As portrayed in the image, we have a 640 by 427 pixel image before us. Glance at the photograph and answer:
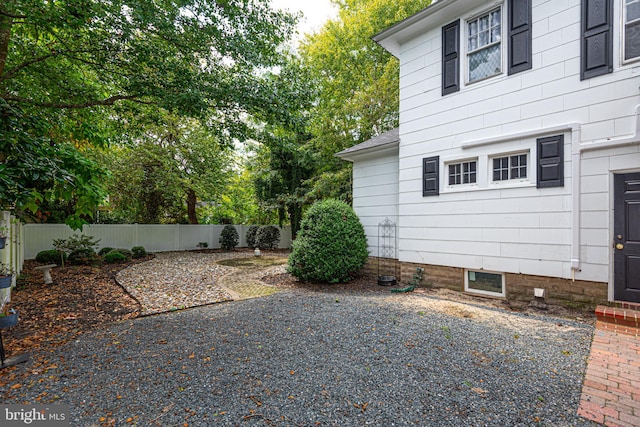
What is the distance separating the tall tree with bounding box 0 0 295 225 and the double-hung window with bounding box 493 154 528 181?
4.39 m

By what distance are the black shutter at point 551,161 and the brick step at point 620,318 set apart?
1953 mm

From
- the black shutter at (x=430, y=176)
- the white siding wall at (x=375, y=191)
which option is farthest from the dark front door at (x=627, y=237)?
the white siding wall at (x=375, y=191)

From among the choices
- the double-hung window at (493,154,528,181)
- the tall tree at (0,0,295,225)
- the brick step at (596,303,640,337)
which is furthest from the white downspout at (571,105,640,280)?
the tall tree at (0,0,295,225)

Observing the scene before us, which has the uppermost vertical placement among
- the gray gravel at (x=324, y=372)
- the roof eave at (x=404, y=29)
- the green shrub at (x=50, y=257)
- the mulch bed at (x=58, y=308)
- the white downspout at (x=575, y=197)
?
the roof eave at (x=404, y=29)

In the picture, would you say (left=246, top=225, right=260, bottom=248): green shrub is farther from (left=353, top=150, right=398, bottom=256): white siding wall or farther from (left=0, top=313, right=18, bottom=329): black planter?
(left=0, top=313, right=18, bottom=329): black planter

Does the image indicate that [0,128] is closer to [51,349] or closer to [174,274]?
[51,349]

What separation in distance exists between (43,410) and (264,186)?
47.1ft

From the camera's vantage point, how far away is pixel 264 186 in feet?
53.5

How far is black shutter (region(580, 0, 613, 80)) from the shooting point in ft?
14.1

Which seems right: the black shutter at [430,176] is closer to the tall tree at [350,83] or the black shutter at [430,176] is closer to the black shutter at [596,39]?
the black shutter at [596,39]

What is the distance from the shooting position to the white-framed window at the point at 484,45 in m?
5.49

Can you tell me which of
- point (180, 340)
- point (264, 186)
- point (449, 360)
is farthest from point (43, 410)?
point (264, 186)

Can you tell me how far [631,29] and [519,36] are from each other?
1.45 metres

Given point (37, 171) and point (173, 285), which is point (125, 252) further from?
point (37, 171)
